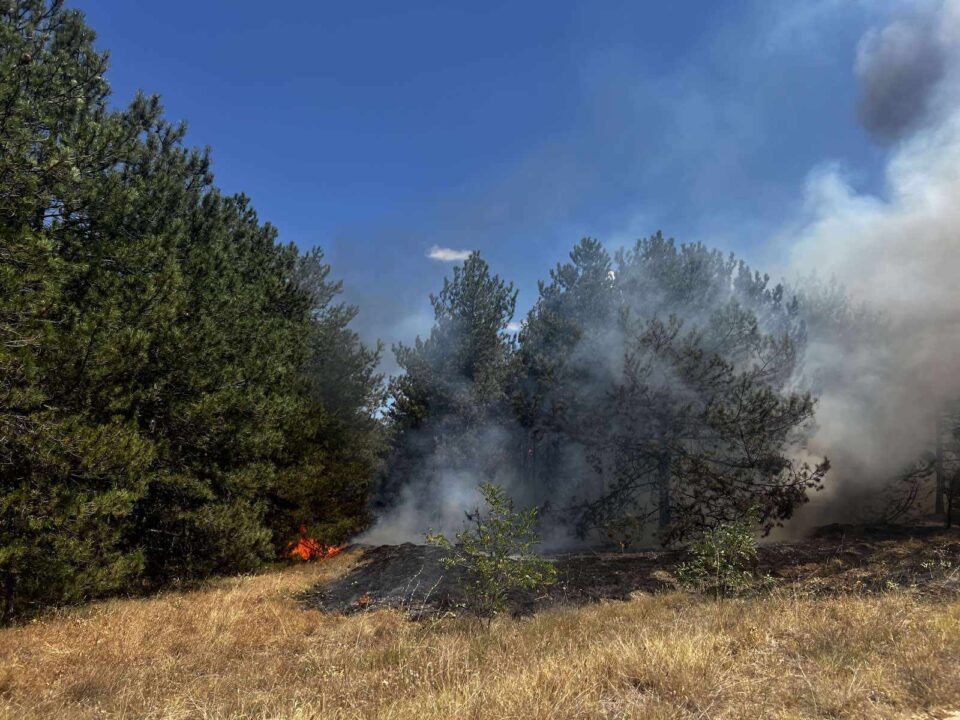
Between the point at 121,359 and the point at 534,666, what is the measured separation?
840 centimetres

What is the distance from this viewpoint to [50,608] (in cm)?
995

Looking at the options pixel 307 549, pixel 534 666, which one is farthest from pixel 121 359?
pixel 307 549

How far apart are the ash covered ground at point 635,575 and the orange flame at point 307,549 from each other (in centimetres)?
139

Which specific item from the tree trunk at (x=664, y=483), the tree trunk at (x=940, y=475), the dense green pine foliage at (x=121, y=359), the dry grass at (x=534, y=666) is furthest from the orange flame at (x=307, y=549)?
the tree trunk at (x=940, y=475)

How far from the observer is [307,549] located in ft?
58.4

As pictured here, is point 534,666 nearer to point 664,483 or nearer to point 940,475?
point 664,483

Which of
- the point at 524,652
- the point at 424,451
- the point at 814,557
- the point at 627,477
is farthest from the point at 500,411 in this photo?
the point at 524,652

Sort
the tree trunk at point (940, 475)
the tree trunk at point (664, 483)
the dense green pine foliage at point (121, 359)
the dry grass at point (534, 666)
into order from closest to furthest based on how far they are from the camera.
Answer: the dry grass at point (534, 666) < the dense green pine foliage at point (121, 359) < the tree trunk at point (664, 483) < the tree trunk at point (940, 475)

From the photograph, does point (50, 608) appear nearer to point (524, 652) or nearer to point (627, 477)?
point (524, 652)

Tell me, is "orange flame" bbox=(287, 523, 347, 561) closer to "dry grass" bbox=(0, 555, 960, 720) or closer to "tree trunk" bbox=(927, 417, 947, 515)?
"dry grass" bbox=(0, 555, 960, 720)

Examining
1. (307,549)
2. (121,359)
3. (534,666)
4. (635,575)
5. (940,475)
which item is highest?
(121,359)

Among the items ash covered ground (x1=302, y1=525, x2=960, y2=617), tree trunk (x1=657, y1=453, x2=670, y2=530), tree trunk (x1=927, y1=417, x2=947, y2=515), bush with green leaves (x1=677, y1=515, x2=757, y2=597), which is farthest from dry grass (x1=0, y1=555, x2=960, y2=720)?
tree trunk (x1=927, y1=417, x2=947, y2=515)

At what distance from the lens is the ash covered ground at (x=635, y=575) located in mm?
9922

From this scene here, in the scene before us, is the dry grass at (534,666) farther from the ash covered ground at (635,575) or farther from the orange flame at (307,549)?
the orange flame at (307,549)
